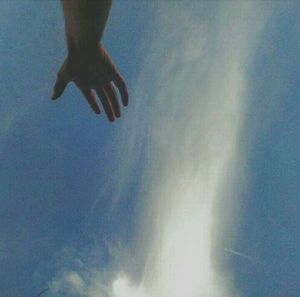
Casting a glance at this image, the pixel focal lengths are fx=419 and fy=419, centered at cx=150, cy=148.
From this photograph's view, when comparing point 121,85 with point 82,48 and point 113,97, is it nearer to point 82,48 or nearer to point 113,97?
point 113,97

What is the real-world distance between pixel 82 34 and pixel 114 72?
117 centimetres

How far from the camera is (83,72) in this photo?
6180mm

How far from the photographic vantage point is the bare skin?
4641 mm

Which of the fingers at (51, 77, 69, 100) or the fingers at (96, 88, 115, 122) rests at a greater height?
the fingers at (51, 77, 69, 100)

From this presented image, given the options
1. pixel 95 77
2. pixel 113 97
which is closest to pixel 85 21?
pixel 95 77

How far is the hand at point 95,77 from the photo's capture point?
5.87 meters

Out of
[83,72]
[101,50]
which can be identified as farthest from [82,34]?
[83,72]

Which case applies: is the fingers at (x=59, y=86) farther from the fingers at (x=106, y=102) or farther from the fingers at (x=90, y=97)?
the fingers at (x=106, y=102)

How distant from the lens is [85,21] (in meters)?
4.80

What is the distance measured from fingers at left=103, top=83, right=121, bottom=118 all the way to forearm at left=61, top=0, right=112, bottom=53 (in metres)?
1.07

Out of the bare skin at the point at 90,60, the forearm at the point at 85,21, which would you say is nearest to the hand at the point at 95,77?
the bare skin at the point at 90,60

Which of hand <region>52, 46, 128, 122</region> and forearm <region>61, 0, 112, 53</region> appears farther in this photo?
hand <region>52, 46, 128, 122</region>

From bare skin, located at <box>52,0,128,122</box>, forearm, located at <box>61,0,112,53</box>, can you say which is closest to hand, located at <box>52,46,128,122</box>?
bare skin, located at <box>52,0,128,122</box>

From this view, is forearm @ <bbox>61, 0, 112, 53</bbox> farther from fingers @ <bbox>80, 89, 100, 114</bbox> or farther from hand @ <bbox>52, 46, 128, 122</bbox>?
fingers @ <bbox>80, 89, 100, 114</bbox>
